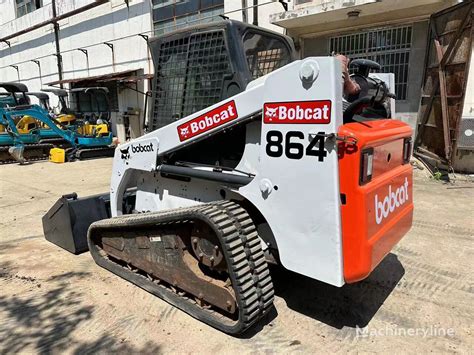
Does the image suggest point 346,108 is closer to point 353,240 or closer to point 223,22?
point 353,240

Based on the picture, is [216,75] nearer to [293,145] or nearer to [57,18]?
[293,145]

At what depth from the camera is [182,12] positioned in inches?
504

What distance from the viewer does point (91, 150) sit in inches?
461

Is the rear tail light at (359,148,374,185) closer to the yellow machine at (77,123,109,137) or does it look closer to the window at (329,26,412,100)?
the window at (329,26,412,100)

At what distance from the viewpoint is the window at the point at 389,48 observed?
8.91 meters

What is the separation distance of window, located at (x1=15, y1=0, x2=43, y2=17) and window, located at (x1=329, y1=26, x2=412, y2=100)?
18.0 m

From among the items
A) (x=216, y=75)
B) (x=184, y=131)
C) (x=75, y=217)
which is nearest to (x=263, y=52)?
(x=216, y=75)

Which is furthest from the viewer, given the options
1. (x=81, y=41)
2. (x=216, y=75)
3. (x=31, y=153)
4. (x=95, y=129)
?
(x=81, y=41)

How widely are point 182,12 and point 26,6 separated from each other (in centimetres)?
1369

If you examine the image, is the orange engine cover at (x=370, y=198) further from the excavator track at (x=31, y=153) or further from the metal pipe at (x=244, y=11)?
the excavator track at (x=31, y=153)

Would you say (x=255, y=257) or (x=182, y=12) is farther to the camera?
(x=182, y=12)

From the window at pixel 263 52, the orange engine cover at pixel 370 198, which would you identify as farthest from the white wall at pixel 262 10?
the orange engine cover at pixel 370 198

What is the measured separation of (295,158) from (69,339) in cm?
198

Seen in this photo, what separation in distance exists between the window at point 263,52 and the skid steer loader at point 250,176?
0.01 meters
